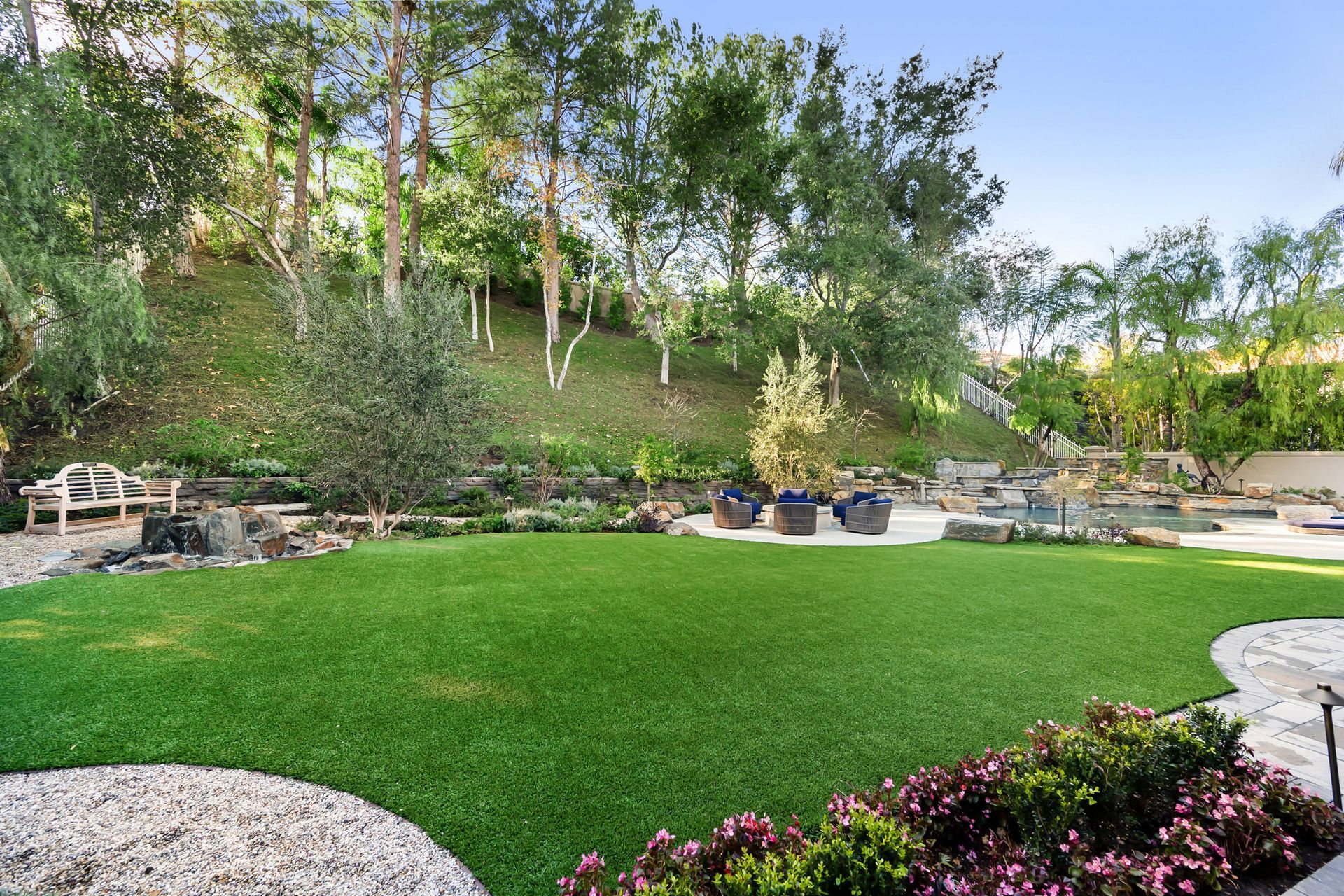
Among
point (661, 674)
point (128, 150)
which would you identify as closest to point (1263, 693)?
point (661, 674)

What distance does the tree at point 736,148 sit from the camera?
1884cm

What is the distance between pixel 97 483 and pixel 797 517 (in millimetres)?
11722

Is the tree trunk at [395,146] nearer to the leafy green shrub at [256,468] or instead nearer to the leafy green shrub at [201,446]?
the leafy green shrub at [256,468]

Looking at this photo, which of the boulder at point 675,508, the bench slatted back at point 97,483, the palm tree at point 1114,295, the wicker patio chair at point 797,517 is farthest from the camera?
the palm tree at point 1114,295

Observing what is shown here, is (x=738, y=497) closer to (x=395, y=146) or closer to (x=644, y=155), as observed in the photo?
(x=395, y=146)

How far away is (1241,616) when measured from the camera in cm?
489

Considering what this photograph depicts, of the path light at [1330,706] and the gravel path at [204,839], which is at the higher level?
the path light at [1330,706]

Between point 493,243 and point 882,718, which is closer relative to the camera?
point 882,718

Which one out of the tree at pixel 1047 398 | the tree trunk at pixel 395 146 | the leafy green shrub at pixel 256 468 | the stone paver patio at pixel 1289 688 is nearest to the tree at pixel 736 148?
the tree trunk at pixel 395 146

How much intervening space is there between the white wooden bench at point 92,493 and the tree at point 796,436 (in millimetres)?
11385

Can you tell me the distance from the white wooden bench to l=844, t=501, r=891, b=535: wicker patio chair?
11.8 meters

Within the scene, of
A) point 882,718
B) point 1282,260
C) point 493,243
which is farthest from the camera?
point 493,243

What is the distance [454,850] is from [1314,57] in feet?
56.8

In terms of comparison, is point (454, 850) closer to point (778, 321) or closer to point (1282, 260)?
point (778, 321)
